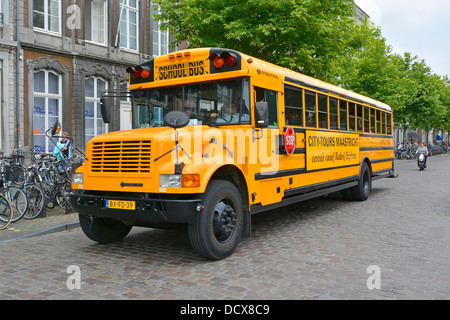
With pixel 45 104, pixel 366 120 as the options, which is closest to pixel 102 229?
pixel 366 120

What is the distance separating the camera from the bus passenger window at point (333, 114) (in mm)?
8908

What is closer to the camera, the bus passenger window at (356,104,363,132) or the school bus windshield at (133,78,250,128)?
the school bus windshield at (133,78,250,128)

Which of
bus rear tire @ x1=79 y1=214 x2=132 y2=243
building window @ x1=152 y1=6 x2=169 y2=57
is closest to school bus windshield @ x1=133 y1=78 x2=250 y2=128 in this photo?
bus rear tire @ x1=79 y1=214 x2=132 y2=243

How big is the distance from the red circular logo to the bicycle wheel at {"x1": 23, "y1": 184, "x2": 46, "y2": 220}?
494 cm

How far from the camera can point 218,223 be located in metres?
5.24

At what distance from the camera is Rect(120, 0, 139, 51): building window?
63.3ft

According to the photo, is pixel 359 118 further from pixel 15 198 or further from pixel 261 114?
pixel 15 198

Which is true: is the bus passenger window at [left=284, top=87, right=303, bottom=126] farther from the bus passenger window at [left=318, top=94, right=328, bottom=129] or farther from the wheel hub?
the wheel hub

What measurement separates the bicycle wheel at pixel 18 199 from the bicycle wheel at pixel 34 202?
0.65 feet

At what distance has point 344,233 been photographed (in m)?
6.96
